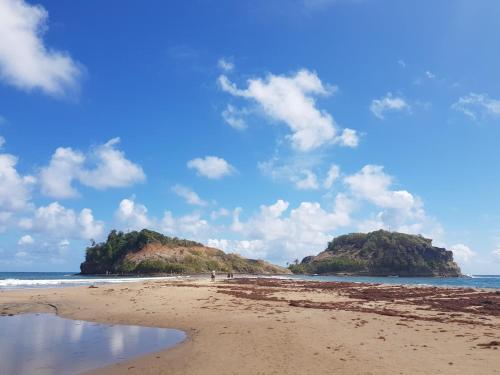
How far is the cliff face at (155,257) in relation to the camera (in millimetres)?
124250

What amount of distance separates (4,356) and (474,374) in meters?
13.7

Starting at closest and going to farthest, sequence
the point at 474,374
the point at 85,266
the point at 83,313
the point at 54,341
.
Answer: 1. the point at 474,374
2. the point at 54,341
3. the point at 83,313
4. the point at 85,266

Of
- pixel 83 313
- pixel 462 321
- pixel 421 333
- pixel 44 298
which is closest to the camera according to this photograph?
pixel 421 333

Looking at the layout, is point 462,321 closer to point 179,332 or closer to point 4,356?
point 179,332

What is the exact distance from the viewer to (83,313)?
80.0 feet

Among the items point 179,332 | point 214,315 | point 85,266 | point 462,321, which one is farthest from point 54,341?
point 85,266

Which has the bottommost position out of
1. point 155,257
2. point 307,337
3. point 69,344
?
point 69,344

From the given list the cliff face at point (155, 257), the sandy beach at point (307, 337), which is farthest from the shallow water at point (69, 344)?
the cliff face at point (155, 257)

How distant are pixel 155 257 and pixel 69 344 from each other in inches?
4563

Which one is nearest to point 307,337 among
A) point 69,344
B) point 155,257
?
point 69,344

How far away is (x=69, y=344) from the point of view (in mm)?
15086

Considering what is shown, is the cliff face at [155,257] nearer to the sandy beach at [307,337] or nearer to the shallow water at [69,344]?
the sandy beach at [307,337]

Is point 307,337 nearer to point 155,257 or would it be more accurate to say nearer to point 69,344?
point 69,344

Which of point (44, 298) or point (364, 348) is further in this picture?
point (44, 298)
